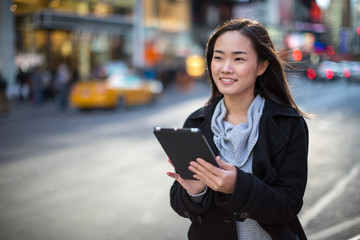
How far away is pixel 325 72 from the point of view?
34.9m

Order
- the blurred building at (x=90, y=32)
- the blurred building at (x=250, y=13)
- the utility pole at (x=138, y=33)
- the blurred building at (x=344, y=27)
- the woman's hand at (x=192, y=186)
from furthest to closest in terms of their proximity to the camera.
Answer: the blurred building at (x=250, y=13) → the utility pole at (x=138, y=33) → the blurred building at (x=90, y=32) → the blurred building at (x=344, y=27) → the woman's hand at (x=192, y=186)

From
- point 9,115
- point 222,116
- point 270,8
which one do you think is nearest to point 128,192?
point 222,116

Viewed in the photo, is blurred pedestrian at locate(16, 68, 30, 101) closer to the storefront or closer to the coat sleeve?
the storefront

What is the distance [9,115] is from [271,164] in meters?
15.9

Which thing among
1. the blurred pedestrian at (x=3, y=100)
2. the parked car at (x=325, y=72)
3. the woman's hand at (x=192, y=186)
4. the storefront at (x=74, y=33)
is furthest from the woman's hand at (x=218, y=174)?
the parked car at (x=325, y=72)

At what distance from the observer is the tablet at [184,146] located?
64.3 inches

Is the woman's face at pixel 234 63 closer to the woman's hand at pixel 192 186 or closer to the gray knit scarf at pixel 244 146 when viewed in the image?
the gray knit scarf at pixel 244 146

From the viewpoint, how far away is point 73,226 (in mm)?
4676

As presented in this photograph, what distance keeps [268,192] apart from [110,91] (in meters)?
15.7

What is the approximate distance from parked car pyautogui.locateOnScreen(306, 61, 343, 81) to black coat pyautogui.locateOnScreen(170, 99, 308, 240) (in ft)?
112

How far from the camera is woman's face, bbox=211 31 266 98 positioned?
6.32 feet

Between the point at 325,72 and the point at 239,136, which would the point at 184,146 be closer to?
the point at 239,136

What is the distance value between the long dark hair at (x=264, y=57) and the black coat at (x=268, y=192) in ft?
0.34

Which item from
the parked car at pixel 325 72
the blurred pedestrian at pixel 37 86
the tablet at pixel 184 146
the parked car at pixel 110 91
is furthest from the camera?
the parked car at pixel 325 72
